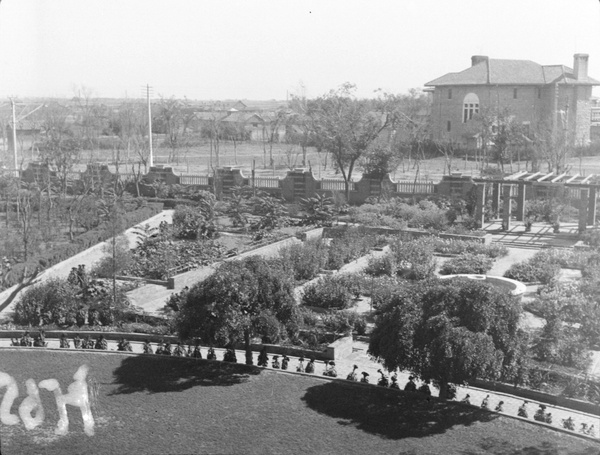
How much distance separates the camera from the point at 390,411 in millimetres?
14188

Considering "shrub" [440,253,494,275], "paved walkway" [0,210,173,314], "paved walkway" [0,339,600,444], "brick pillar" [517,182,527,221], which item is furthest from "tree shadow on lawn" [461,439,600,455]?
"brick pillar" [517,182,527,221]

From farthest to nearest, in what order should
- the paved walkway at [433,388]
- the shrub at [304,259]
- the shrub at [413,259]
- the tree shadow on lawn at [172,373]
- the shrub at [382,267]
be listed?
the shrub at [304,259] → the shrub at [382,267] → the shrub at [413,259] → the tree shadow on lawn at [172,373] → the paved walkway at [433,388]

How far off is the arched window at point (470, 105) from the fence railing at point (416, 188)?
52.9ft

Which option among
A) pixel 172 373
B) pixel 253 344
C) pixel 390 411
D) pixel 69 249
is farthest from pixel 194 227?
pixel 390 411

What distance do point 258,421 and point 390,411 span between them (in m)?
2.28

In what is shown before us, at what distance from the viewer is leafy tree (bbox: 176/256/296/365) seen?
15820 mm

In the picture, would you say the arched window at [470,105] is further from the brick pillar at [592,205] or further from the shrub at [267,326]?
the shrub at [267,326]

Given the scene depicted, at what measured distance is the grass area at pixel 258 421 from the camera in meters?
13.1

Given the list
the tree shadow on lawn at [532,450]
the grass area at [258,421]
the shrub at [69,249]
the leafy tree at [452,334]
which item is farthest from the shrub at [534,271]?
the shrub at [69,249]

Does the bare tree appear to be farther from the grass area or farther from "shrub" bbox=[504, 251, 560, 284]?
the grass area

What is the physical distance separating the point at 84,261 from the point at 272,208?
872cm

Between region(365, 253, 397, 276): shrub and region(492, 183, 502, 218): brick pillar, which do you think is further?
region(492, 183, 502, 218): brick pillar

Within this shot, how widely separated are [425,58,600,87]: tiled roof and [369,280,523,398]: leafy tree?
129 feet

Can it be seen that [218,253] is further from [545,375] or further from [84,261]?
[545,375]
